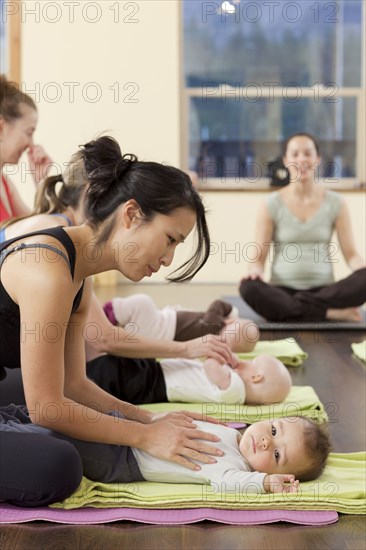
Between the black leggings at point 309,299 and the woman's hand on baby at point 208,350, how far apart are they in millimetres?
1707

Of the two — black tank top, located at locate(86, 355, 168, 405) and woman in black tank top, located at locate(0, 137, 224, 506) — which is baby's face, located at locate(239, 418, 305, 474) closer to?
woman in black tank top, located at locate(0, 137, 224, 506)

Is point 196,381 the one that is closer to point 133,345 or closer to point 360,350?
point 133,345

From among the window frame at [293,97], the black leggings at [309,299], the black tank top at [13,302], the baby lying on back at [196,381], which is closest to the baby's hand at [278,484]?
the black tank top at [13,302]

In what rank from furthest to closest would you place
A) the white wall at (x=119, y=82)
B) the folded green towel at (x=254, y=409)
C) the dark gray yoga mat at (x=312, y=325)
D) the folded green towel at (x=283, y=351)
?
the white wall at (x=119, y=82) → the dark gray yoga mat at (x=312, y=325) → the folded green towel at (x=283, y=351) → the folded green towel at (x=254, y=409)

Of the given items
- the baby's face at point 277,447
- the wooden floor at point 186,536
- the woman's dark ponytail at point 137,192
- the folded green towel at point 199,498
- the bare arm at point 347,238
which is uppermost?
the woman's dark ponytail at point 137,192

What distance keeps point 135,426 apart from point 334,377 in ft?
5.08

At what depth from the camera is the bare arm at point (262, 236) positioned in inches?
189

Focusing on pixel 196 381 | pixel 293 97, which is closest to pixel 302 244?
pixel 196 381

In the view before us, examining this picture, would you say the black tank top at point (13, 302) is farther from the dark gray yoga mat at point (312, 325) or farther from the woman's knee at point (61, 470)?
the dark gray yoga mat at point (312, 325)

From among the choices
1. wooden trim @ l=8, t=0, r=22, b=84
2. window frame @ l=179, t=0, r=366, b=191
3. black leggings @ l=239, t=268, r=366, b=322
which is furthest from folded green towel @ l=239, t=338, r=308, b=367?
wooden trim @ l=8, t=0, r=22, b=84

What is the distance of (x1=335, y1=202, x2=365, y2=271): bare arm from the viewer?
15.9 ft

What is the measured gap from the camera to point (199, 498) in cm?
217

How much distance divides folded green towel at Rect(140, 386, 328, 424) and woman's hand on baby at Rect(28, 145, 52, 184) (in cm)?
164

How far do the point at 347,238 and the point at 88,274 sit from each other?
9.45 ft
